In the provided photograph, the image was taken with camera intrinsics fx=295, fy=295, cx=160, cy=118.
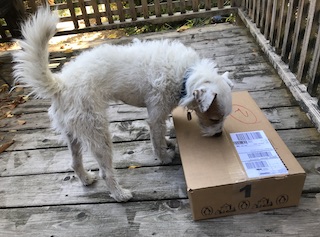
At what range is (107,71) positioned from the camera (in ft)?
5.87

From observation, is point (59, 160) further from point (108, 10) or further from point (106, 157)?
point (108, 10)

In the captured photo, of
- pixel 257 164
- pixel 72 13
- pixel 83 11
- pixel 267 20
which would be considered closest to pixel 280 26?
pixel 267 20

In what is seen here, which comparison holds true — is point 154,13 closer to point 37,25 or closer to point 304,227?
point 37,25

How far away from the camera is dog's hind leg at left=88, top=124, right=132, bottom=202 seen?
1.70 m

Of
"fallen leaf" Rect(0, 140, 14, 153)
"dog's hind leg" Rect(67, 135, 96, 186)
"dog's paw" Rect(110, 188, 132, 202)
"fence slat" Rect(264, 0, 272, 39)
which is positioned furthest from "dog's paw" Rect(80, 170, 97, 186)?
"fence slat" Rect(264, 0, 272, 39)

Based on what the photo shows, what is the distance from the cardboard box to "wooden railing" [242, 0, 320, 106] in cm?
79

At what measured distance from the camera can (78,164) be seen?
1969 mm

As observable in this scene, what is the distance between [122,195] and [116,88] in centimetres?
68

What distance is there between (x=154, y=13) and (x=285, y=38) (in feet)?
7.21

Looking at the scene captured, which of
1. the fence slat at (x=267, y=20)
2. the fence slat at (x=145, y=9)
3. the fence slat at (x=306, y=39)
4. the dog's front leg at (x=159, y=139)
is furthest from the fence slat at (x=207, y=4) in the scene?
the dog's front leg at (x=159, y=139)

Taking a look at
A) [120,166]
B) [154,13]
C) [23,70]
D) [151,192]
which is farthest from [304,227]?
[154,13]

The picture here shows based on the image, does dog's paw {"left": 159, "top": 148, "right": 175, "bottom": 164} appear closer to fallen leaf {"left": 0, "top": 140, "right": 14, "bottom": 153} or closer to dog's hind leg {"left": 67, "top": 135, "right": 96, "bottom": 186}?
dog's hind leg {"left": 67, "top": 135, "right": 96, "bottom": 186}

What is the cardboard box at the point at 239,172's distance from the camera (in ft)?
5.01

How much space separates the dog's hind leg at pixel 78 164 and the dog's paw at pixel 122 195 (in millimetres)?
252
